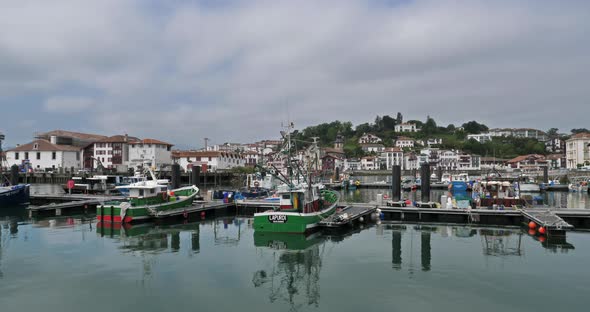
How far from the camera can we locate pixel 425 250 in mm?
20906

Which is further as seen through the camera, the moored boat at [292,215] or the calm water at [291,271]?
the moored boat at [292,215]

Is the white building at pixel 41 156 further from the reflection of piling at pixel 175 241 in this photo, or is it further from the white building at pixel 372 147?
the white building at pixel 372 147

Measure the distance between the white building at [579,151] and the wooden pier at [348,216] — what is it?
325ft

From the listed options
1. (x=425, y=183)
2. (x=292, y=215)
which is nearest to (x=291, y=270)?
(x=292, y=215)

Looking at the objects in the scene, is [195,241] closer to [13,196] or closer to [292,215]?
[292,215]

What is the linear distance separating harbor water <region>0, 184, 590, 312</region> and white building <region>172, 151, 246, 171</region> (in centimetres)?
6956

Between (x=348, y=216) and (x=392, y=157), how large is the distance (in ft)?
385

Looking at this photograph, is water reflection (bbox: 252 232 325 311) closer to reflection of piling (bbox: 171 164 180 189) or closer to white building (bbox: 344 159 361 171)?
reflection of piling (bbox: 171 164 180 189)

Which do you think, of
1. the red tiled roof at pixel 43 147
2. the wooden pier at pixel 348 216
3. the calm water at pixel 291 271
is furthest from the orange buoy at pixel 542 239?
the red tiled roof at pixel 43 147

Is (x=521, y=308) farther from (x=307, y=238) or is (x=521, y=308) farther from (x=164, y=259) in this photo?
(x=164, y=259)

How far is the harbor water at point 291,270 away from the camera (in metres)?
13.3

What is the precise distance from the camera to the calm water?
1332cm

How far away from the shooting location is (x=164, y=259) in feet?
62.7

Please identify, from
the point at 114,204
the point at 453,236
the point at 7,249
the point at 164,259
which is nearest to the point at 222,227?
the point at 114,204
